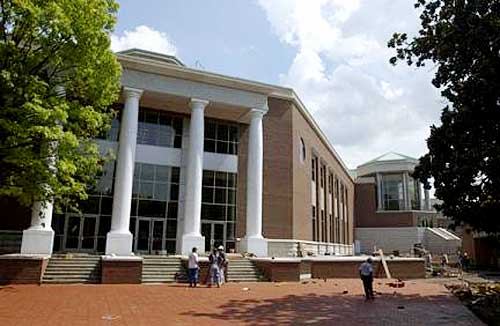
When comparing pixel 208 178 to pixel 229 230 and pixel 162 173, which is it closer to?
pixel 162 173

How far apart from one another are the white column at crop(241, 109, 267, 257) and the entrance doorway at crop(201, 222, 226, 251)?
231 cm

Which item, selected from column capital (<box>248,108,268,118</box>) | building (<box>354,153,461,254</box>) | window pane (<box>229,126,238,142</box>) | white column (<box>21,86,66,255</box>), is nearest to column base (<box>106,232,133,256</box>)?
white column (<box>21,86,66,255</box>)

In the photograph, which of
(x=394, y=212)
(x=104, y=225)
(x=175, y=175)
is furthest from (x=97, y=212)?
(x=394, y=212)

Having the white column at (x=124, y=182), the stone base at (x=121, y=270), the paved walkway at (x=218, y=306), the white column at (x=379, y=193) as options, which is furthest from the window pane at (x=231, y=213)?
the white column at (x=379, y=193)

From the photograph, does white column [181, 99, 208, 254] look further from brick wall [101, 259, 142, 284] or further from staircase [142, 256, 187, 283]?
brick wall [101, 259, 142, 284]

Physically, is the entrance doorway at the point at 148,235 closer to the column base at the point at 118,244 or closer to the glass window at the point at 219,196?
the glass window at the point at 219,196

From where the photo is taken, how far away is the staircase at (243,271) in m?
22.0

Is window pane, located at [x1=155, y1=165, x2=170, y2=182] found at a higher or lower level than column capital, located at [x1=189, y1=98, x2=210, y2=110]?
lower

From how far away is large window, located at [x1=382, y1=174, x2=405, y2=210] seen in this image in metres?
60.9

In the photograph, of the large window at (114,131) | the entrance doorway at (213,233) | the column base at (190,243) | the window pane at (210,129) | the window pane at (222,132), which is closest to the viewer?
the column base at (190,243)

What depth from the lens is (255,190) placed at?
2806 centimetres

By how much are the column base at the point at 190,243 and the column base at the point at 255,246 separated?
9.58ft

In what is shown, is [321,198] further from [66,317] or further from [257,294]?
[66,317]

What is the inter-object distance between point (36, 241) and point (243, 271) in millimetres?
9887
